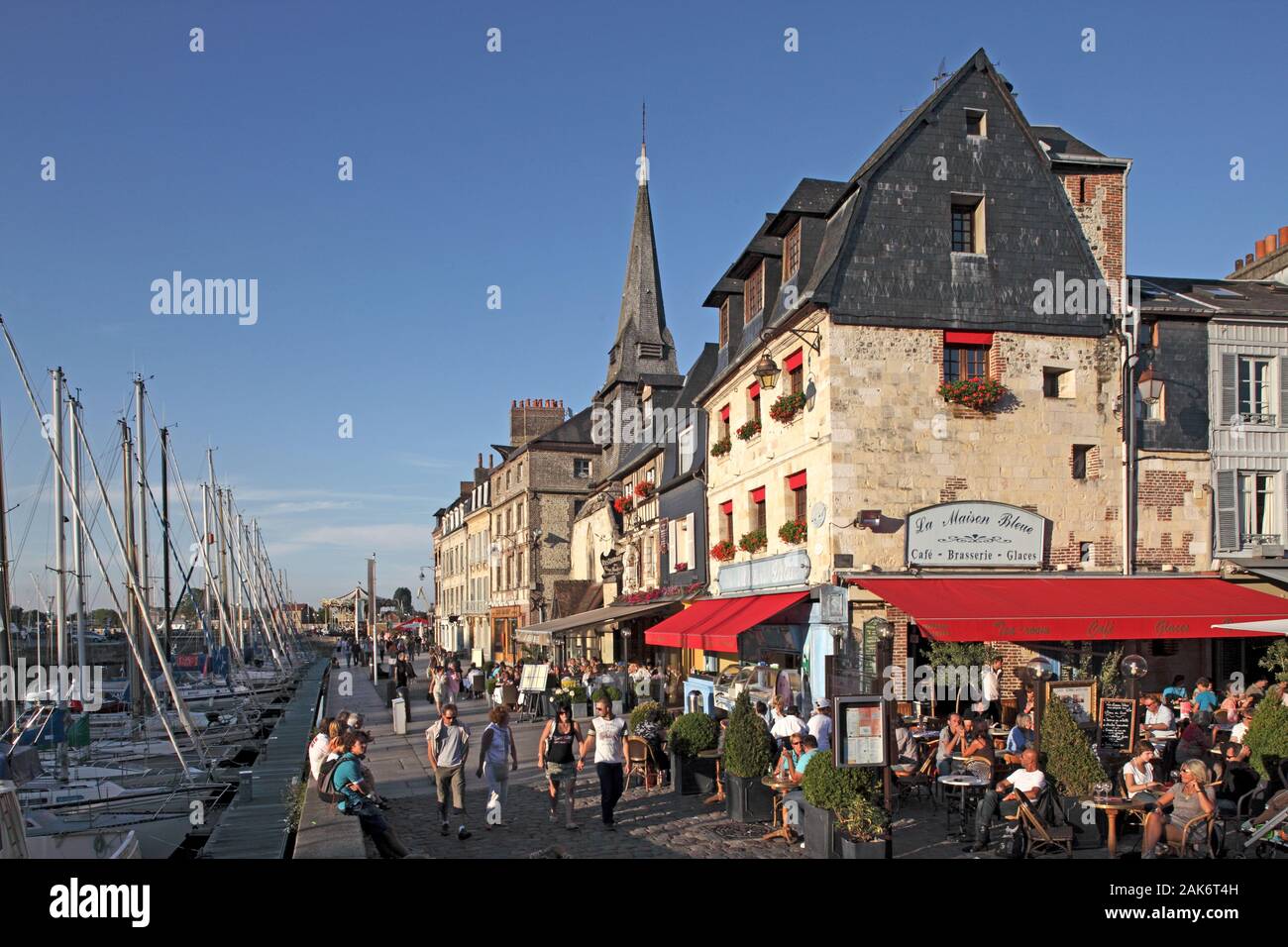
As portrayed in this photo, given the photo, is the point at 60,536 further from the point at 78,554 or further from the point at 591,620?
the point at 591,620

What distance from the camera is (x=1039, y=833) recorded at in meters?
10.4

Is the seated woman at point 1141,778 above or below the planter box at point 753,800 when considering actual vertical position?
above

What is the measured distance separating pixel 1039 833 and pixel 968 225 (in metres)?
12.8

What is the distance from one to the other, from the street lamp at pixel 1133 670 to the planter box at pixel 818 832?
28.3 ft

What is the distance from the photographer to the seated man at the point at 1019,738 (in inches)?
496

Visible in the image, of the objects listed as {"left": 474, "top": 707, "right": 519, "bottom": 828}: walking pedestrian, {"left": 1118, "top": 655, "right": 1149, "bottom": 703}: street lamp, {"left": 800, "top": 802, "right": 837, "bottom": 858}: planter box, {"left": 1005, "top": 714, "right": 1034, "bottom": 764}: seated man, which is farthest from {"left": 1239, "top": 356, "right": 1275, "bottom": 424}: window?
{"left": 474, "top": 707, "right": 519, "bottom": 828}: walking pedestrian

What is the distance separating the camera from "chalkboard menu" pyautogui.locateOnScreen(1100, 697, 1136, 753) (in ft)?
45.4

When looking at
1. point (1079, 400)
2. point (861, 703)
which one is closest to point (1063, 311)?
point (1079, 400)

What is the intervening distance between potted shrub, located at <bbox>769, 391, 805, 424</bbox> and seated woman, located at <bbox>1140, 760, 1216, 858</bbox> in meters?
11.0

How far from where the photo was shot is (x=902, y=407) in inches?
736

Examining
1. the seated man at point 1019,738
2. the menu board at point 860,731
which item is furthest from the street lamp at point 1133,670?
the menu board at point 860,731

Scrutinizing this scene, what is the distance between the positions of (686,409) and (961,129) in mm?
12953

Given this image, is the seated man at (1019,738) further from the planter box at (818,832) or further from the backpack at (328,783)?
the backpack at (328,783)
